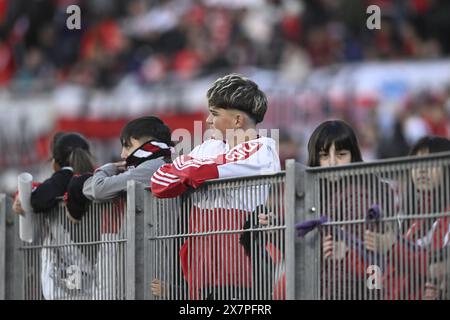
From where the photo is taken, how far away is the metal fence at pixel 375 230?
630cm

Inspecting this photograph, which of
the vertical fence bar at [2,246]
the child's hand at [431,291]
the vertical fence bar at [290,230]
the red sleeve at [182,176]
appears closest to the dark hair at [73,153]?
the vertical fence bar at [2,246]

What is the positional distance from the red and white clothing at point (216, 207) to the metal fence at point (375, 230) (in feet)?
1.67

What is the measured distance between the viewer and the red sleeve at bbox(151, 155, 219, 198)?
7641 millimetres

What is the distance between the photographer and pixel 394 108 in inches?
722

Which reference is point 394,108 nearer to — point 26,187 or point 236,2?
point 236,2

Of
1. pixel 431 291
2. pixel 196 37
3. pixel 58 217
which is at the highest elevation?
pixel 196 37

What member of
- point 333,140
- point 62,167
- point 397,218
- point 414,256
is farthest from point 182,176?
point 62,167

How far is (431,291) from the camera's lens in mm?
6320

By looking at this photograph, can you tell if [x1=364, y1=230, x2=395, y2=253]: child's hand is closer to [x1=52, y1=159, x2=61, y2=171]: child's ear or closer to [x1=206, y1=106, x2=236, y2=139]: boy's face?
[x1=206, y1=106, x2=236, y2=139]: boy's face

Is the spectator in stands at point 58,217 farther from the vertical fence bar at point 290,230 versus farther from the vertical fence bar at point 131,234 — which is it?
the vertical fence bar at point 290,230

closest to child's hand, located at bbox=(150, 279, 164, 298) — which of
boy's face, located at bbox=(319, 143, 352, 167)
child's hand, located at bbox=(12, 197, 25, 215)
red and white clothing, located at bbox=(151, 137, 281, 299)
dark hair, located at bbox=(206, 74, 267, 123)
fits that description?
red and white clothing, located at bbox=(151, 137, 281, 299)

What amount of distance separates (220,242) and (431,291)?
1.51m

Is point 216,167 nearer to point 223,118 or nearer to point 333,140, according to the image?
point 223,118
